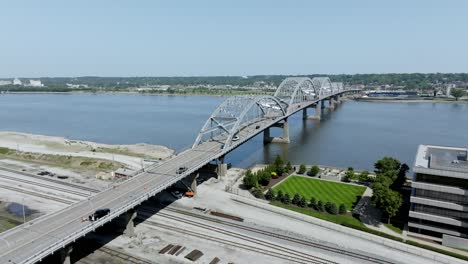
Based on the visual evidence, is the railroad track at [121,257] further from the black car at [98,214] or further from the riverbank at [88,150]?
the riverbank at [88,150]

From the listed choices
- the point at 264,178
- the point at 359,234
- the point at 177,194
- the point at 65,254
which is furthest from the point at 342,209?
the point at 65,254

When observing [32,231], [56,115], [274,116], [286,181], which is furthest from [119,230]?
[56,115]

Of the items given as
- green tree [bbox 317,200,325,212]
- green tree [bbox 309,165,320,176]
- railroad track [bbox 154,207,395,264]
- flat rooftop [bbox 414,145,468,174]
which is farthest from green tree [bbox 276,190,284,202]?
flat rooftop [bbox 414,145,468,174]

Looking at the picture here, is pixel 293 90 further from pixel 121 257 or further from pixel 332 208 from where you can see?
pixel 121 257

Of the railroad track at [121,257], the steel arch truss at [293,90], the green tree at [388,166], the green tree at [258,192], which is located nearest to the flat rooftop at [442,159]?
the green tree at [388,166]

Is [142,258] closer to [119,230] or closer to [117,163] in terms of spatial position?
[119,230]

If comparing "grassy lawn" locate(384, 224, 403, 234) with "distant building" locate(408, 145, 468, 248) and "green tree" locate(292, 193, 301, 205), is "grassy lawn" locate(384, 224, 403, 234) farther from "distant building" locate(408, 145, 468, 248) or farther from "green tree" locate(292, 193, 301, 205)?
"green tree" locate(292, 193, 301, 205)
